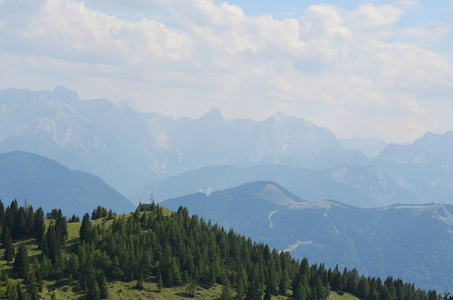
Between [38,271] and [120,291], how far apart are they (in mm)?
27322

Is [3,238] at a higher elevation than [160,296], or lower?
higher

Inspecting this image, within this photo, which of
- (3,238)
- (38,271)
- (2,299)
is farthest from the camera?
(3,238)

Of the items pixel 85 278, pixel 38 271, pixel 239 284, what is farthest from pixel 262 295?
pixel 38 271

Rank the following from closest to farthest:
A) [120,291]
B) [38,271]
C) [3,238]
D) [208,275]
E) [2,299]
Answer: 1. [2,299]
2. [38,271]
3. [120,291]
4. [3,238]
5. [208,275]

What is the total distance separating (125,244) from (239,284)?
4660 cm

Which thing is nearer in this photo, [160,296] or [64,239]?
[160,296]

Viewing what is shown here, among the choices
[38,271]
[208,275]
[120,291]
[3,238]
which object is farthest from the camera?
[208,275]

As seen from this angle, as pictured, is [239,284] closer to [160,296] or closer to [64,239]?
[160,296]

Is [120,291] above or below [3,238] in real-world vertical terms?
below

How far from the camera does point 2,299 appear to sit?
135 m

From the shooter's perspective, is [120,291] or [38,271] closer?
[38,271]

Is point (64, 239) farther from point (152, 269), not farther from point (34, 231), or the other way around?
point (152, 269)

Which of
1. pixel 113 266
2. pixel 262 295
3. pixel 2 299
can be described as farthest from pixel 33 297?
pixel 262 295

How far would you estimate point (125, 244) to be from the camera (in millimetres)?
194125
